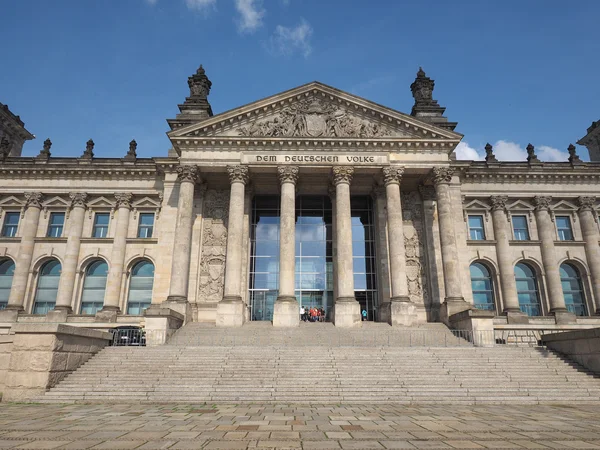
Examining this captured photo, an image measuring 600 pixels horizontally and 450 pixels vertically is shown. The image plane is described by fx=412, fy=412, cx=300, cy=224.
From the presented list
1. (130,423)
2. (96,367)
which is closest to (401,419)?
(130,423)

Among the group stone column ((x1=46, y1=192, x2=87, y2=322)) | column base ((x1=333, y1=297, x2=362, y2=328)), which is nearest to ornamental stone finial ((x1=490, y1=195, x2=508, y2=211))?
column base ((x1=333, y1=297, x2=362, y2=328))

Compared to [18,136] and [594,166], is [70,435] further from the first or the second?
[18,136]

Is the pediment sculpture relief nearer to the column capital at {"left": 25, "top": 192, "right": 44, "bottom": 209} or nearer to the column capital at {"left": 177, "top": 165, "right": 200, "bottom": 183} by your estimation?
the column capital at {"left": 177, "top": 165, "right": 200, "bottom": 183}

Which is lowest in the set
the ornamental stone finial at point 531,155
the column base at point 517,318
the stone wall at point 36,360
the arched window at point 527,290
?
the stone wall at point 36,360

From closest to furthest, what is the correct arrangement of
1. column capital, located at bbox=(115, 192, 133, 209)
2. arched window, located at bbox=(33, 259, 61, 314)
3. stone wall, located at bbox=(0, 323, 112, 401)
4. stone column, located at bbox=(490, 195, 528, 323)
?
stone wall, located at bbox=(0, 323, 112, 401) → stone column, located at bbox=(490, 195, 528, 323) → arched window, located at bbox=(33, 259, 61, 314) → column capital, located at bbox=(115, 192, 133, 209)

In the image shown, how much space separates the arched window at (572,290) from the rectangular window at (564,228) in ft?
7.95

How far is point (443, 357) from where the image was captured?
62.4 ft

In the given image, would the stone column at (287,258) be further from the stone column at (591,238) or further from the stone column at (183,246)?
the stone column at (591,238)

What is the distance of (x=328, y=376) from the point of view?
1667 centimetres

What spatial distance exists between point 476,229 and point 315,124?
17.2 metres

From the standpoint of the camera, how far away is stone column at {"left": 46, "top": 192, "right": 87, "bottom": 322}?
3262 centimetres

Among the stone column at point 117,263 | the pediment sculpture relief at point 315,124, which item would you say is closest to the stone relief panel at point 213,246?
the pediment sculpture relief at point 315,124

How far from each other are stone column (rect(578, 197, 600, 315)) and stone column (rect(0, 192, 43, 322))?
47.3m

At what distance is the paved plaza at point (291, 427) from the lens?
25.3 feet
